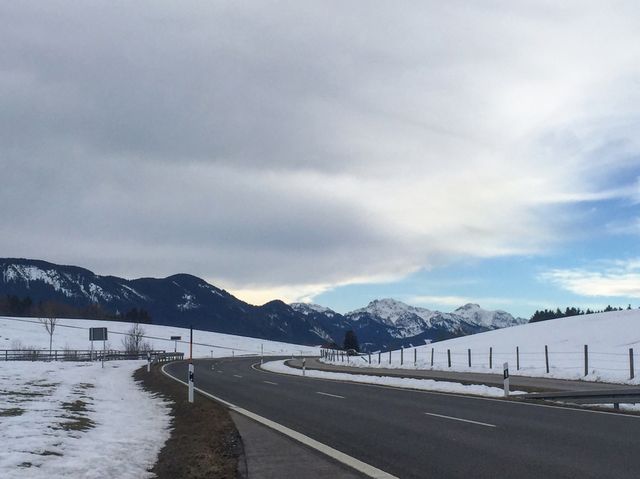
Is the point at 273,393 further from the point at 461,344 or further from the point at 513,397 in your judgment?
the point at 461,344

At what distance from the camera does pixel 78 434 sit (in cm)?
1203

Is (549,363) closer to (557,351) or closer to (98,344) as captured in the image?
(557,351)

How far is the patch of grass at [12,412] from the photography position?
47.2ft

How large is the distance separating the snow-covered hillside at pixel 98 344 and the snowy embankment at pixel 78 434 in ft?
259

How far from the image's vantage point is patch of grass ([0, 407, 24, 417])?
47.2 ft

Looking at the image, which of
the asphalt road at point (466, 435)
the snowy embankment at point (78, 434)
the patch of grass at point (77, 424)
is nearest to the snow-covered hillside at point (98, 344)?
the snowy embankment at point (78, 434)

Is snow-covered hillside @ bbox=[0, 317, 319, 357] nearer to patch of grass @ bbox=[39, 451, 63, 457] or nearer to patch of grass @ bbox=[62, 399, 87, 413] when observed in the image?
patch of grass @ bbox=[62, 399, 87, 413]

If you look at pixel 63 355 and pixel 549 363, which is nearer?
pixel 549 363

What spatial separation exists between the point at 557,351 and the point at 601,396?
36241mm

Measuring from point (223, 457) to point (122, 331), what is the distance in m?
142

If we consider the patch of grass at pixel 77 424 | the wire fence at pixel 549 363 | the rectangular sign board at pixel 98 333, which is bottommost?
the wire fence at pixel 549 363

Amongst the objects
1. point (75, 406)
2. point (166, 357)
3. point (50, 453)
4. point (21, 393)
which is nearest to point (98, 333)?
point (166, 357)

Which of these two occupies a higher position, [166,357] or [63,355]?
[63,355]

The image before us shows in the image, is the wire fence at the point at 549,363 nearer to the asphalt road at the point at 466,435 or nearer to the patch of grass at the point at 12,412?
the asphalt road at the point at 466,435
